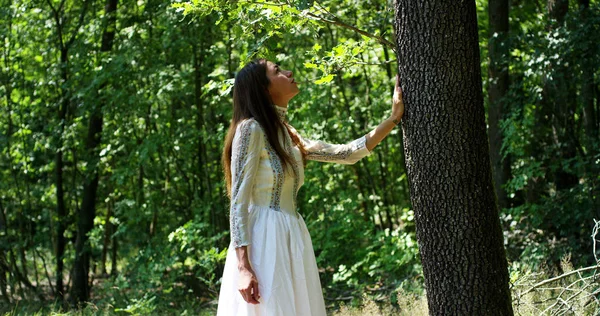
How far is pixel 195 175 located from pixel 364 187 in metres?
2.49

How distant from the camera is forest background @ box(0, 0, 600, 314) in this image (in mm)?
7359

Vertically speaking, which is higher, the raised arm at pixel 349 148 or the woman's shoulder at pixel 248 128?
the woman's shoulder at pixel 248 128

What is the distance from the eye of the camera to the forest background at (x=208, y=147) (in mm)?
7359

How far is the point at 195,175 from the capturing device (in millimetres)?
10148

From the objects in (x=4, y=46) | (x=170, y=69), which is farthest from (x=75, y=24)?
(x=170, y=69)

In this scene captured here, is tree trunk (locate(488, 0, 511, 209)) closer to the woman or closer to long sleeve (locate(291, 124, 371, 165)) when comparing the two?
long sleeve (locate(291, 124, 371, 165))

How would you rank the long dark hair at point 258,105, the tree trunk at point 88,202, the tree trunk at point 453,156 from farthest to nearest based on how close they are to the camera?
the tree trunk at point 88,202 → the long dark hair at point 258,105 → the tree trunk at point 453,156

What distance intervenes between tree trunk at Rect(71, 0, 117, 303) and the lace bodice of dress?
7.11m

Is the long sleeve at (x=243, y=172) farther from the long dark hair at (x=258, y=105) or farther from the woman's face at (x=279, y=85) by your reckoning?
the woman's face at (x=279, y=85)

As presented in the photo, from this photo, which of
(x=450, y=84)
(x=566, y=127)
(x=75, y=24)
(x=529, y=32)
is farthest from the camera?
(x=75, y=24)

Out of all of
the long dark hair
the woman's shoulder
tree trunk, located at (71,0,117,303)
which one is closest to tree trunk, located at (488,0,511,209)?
the long dark hair

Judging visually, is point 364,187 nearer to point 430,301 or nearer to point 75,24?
point 75,24

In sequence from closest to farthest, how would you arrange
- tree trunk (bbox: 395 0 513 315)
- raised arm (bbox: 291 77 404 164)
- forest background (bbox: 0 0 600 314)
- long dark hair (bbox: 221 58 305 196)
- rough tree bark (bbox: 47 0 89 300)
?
tree trunk (bbox: 395 0 513 315), long dark hair (bbox: 221 58 305 196), raised arm (bbox: 291 77 404 164), forest background (bbox: 0 0 600 314), rough tree bark (bbox: 47 0 89 300)

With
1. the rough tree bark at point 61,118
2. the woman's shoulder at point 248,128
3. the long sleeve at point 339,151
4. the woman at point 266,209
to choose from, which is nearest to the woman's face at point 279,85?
the woman at point 266,209
